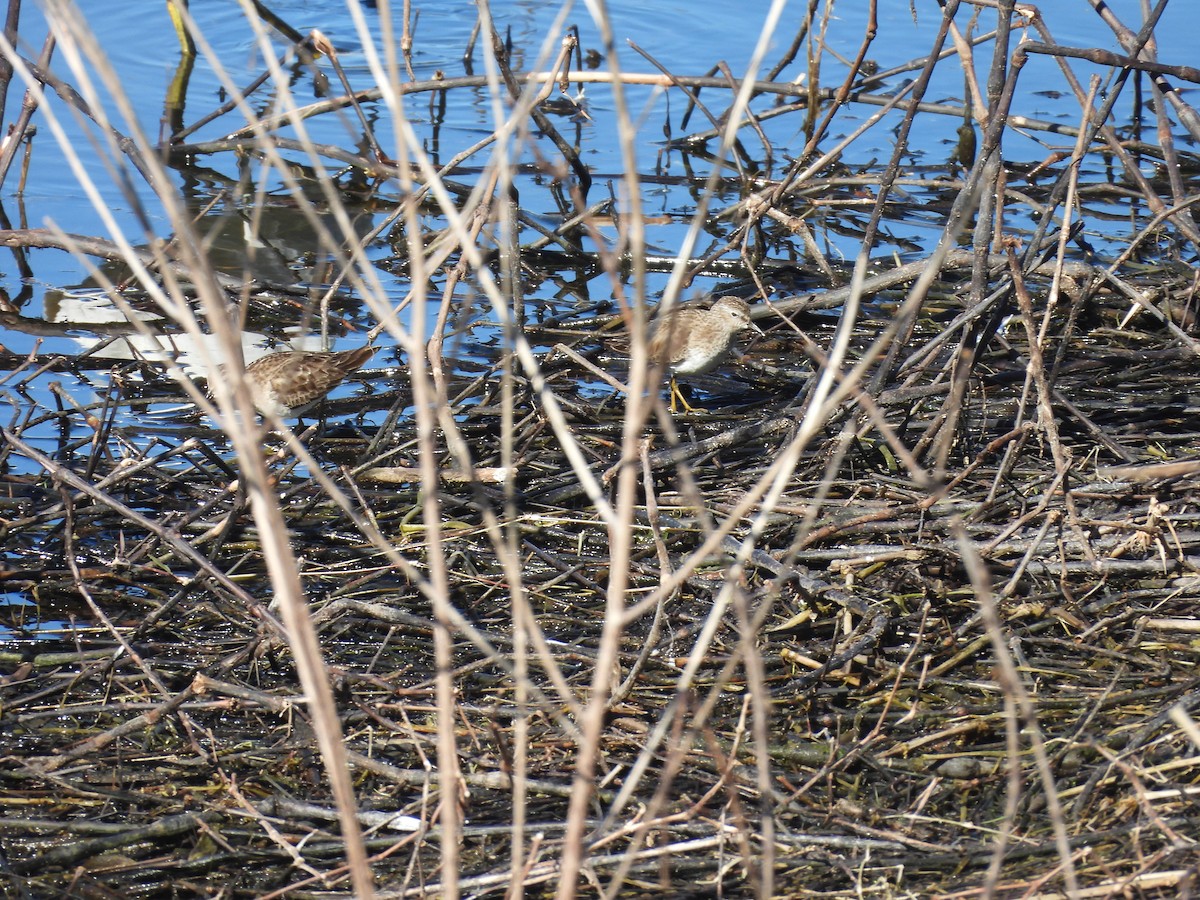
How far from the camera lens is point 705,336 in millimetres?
6203

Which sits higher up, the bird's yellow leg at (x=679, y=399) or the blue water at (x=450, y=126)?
the blue water at (x=450, y=126)

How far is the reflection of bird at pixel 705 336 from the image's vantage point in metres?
6.08

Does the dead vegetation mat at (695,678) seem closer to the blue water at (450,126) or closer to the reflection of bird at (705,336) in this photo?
the reflection of bird at (705,336)

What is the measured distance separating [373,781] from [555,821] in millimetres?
544

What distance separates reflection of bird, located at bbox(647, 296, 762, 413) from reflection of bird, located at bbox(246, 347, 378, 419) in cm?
140

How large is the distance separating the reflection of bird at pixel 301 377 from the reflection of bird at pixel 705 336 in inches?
55.2

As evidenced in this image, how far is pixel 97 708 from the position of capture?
145 inches

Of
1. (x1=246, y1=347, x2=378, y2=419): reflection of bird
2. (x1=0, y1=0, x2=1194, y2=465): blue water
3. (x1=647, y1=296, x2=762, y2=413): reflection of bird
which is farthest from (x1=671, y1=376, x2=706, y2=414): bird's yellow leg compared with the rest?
(x1=246, y1=347, x2=378, y2=419): reflection of bird

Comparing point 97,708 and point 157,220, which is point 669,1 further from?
point 97,708

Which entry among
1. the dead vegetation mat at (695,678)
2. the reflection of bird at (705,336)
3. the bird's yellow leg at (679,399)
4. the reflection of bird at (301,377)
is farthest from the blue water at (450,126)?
the dead vegetation mat at (695,678)

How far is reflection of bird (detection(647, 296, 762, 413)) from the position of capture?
6.08m

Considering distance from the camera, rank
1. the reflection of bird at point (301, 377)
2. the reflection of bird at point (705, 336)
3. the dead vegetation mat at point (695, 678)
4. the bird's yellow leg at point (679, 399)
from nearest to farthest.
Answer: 1. the dead vegetation mat at point (695, 678)
2. the reflection of bird at point (301, 377)
3. the reflection of bird at point (705, 336)
4. the bird's yellow leg at point (679, 399)

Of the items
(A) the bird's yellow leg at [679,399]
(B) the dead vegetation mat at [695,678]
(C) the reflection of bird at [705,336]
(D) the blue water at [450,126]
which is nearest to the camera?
(B) the dead vegetation mat at [695,678]

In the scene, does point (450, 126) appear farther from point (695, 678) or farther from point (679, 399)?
point (695, 678)
